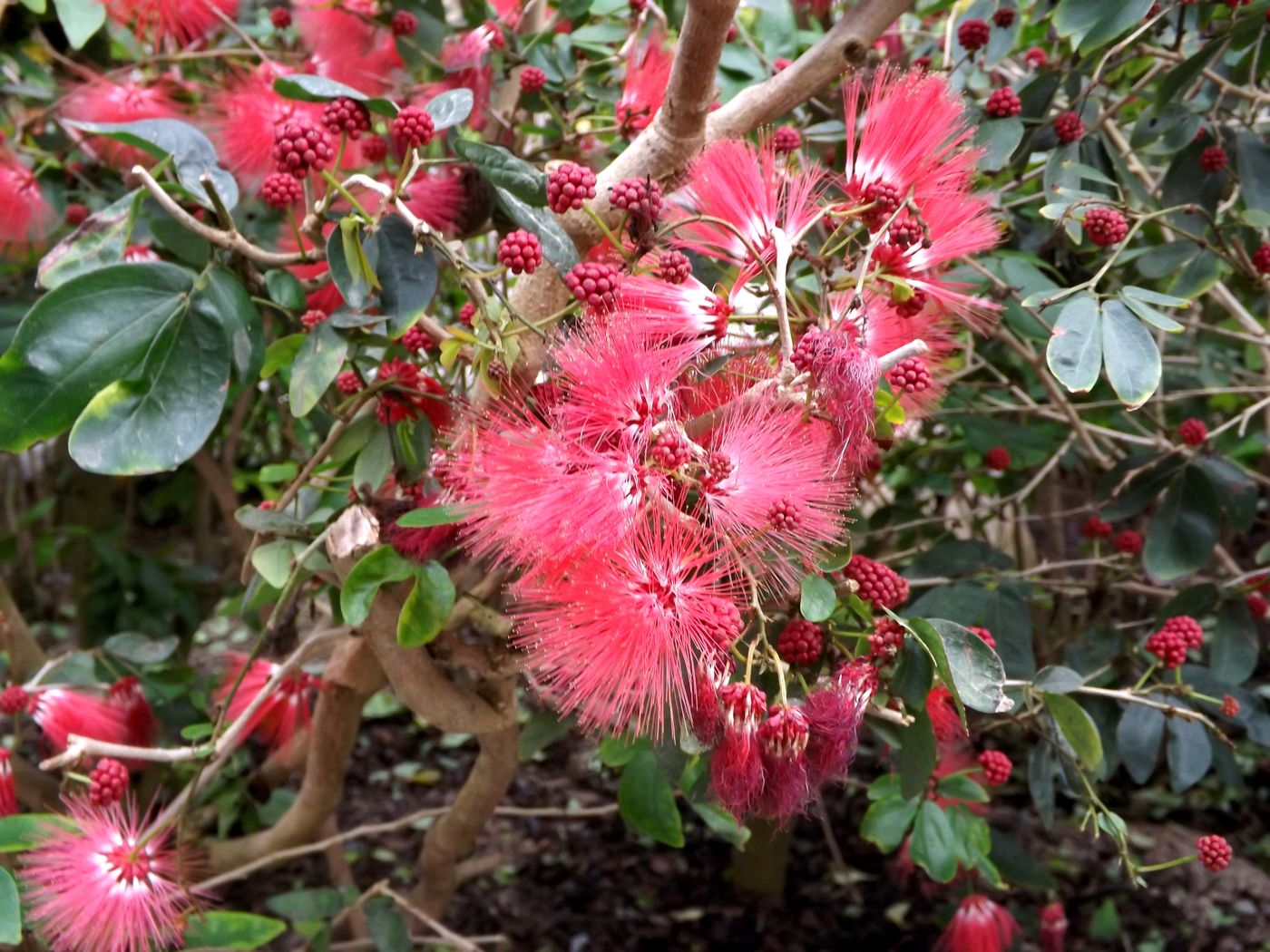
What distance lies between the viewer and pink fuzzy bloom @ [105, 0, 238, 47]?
1378 mm

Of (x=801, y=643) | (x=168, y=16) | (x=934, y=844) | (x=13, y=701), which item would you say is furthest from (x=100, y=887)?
Answer: (x=168, y=16)

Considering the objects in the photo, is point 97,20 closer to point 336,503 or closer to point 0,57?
point 0,57

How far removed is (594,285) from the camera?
720 millimetres

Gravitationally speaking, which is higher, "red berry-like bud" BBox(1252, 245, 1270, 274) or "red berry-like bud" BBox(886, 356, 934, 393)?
"red berry-like bud" BBox(886, 356, 934, 393)

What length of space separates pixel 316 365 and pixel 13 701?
0.71 m

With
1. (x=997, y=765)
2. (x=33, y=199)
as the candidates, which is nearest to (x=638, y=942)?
(x=997, y=765)

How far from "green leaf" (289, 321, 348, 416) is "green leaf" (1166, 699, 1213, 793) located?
3.19 feet

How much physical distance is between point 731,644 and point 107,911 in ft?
2.27

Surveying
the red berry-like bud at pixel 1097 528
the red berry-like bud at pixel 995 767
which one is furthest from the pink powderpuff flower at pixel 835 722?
the red berry-like bud at pixel 1097 528

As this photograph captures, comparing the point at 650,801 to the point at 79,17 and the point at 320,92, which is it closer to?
the point at 320,92

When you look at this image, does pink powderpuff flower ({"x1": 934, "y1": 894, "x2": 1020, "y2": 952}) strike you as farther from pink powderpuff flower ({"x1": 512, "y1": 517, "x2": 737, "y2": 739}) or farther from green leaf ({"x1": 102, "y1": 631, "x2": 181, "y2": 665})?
green leaf ({"x1": 102, "y1": 631, "x2": 181, "y2": 665})

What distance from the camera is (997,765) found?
45.0 inches

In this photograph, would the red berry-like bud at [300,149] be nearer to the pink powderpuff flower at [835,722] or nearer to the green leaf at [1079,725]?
the pink powderpuff flower at [835,722]

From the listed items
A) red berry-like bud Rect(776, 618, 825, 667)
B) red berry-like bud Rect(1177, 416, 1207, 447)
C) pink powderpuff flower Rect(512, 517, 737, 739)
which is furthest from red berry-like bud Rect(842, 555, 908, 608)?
red berry-like bud Rect(1177, 416, 1207, 447)
